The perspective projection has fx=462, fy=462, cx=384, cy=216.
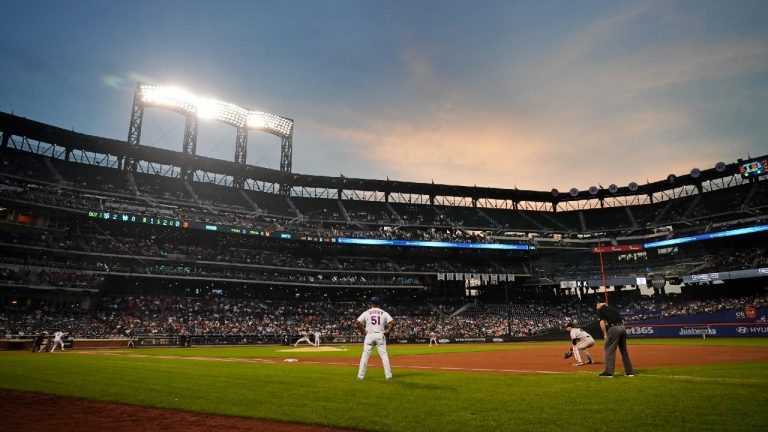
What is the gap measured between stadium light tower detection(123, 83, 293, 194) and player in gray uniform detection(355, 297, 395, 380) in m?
54.9

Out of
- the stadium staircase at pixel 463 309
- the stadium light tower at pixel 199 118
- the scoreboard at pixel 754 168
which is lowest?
the stadium staircase at pixel 463 309

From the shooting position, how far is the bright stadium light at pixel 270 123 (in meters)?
65.9

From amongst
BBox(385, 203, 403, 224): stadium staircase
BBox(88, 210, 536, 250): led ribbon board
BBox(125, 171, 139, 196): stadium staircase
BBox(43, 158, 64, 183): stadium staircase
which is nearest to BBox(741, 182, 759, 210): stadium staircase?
BBox(88, 210, 536, 250): led ribbon board

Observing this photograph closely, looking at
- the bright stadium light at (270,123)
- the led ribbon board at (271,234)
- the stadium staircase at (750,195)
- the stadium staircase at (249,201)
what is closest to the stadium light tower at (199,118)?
the bright stadium light at (270,123)

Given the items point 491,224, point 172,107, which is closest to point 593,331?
point 491,224

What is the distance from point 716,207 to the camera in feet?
213

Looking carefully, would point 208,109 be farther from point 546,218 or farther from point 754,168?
point 754,168

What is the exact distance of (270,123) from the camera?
67.0 meters

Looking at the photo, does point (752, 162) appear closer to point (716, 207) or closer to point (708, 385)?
point (716, 207)

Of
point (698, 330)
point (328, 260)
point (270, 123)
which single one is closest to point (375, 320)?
point (698, 330)

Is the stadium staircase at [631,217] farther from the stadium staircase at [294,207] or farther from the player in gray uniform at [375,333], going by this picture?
the player in gray uniform at [375,333]

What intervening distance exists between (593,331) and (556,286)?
68.9ft

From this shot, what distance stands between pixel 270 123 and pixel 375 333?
198 feet

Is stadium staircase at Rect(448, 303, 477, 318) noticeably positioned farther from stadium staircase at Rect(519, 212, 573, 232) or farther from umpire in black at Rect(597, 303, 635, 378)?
umpire in black at Rect(597, 303, 635, 378)
